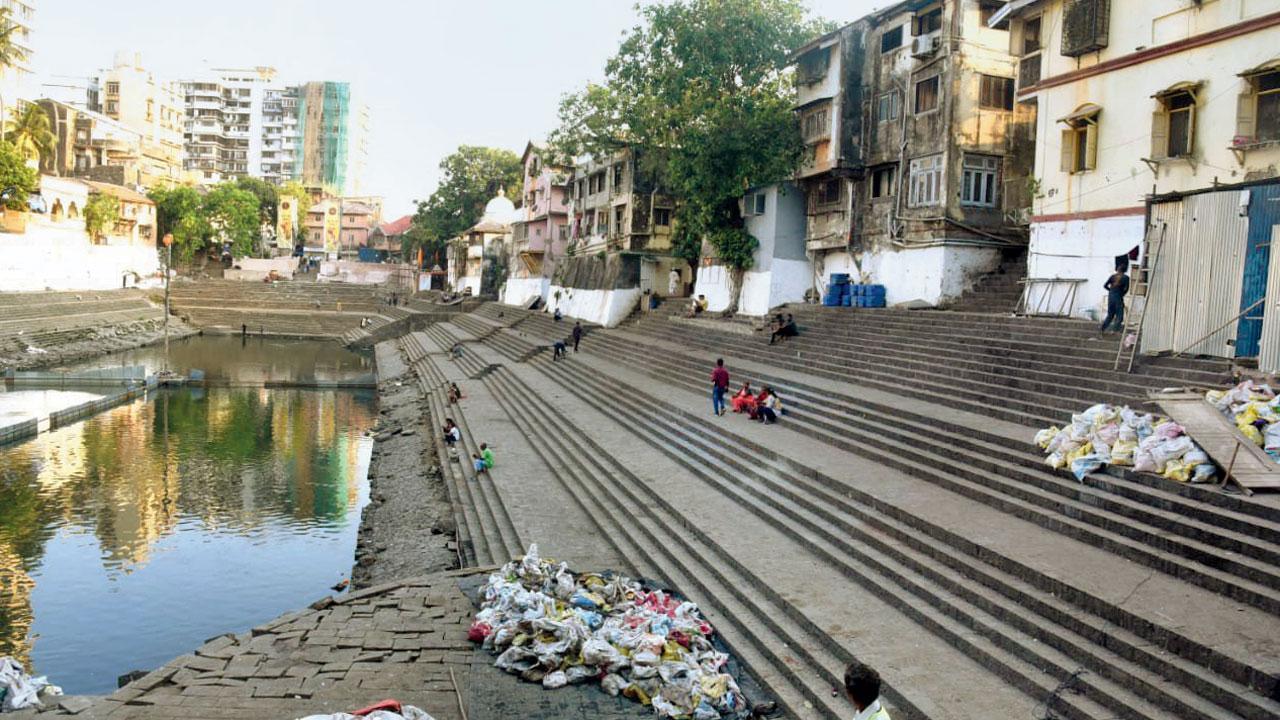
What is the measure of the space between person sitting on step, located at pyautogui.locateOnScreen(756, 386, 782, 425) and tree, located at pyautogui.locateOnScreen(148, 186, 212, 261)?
67350 millimetres

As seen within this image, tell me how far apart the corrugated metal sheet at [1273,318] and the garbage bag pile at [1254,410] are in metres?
0.94

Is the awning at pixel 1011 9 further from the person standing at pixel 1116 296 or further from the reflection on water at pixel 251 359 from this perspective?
the reflection on water at pixel 251 359

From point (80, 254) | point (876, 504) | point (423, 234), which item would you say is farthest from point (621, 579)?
point (423, 234)

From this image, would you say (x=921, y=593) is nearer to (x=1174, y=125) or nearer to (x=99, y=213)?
(x=1174, y=125)

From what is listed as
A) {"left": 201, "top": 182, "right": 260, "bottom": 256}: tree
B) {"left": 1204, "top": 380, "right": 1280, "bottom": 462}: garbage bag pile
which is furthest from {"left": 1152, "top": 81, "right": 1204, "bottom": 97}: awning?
{"left": 201, "top": 182, "right": 260, "bottom": 256}: tree

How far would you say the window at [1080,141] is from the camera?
57.0 feet

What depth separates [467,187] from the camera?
236ft

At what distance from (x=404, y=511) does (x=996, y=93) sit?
18357mm

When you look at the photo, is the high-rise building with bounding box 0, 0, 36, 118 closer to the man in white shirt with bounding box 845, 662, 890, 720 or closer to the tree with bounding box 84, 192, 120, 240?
the tree with bounding box 84, 192, 120, 240

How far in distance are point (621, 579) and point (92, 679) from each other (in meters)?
6.88

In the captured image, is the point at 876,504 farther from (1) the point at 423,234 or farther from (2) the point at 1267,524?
(1) the point at 423,234

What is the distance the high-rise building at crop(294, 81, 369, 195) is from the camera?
105 meters

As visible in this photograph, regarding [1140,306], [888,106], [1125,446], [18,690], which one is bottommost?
[18,690]

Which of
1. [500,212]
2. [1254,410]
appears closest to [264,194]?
[500,212]
